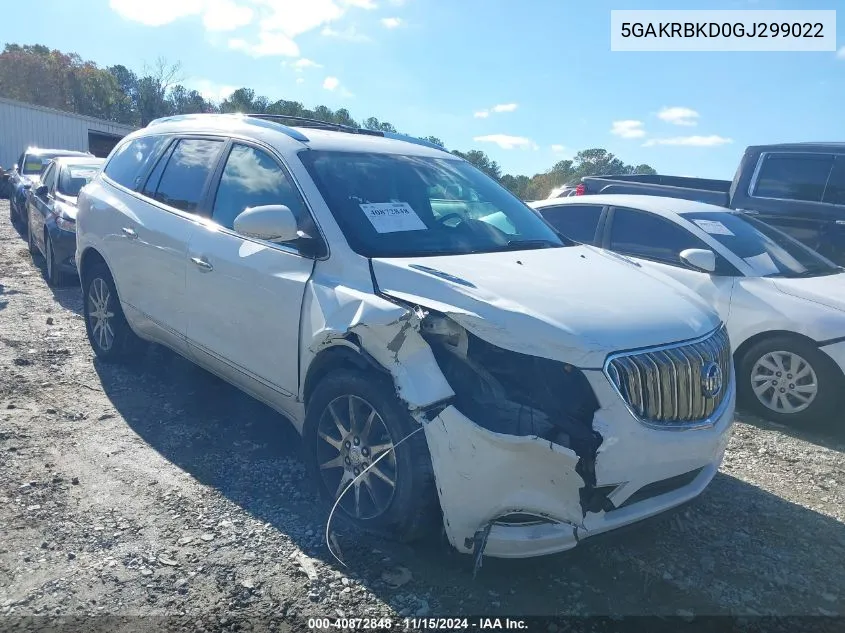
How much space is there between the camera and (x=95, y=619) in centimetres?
251

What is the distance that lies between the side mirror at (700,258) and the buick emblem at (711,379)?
228 cm

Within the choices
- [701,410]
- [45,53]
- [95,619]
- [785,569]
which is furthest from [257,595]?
[45,53]

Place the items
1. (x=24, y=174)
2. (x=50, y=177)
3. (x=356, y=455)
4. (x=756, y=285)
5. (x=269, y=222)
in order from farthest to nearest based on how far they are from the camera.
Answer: (x=24, y=174) < (x=50, y=177) < (x=756, y=285) < (x=269, y=222) < (x=356, y=455)

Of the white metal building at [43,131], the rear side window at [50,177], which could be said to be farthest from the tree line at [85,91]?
the rear side window at [50,177]

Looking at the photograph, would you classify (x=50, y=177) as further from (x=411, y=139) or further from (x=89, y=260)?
(x=411, y=139)

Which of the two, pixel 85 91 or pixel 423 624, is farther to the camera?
pixel 85 91

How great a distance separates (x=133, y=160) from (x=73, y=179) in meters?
4.62

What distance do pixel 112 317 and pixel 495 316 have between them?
363 centimetres

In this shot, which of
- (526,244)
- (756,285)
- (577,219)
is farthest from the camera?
(577,219)

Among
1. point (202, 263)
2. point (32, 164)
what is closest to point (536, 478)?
point (202, 263)

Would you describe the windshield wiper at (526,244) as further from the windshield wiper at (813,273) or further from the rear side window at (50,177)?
the rear side window at (50,177)

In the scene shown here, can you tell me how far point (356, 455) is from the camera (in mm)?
3066

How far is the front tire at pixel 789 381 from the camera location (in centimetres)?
462

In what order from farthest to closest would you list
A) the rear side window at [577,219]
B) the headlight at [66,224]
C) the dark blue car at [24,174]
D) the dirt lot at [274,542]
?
the dark blue car at [24,174], the headlight at [66,224], the rear side window at [577,219], the dirt lot at [274,542]
